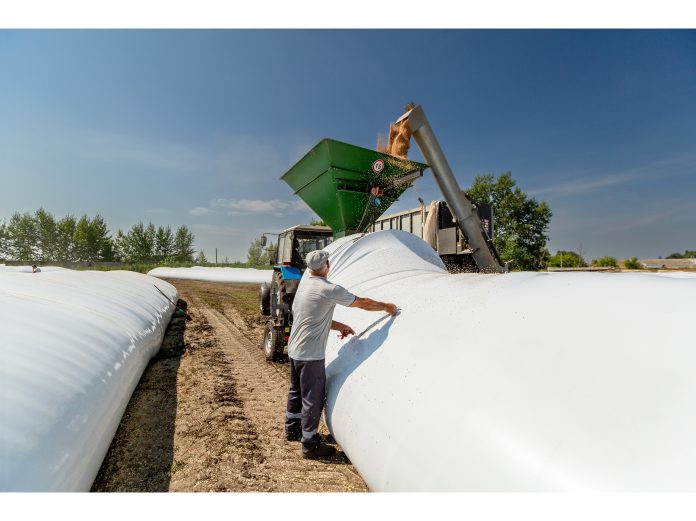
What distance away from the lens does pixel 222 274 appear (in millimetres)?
25391

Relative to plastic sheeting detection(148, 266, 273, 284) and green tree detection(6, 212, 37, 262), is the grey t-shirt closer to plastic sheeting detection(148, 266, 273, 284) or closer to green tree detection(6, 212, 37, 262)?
plastic sheeting detection(148, 266, 273, 284)

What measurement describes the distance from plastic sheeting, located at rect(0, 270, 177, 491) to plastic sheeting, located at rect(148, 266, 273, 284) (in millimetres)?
16398

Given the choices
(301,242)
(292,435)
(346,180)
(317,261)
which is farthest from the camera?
(301,242)

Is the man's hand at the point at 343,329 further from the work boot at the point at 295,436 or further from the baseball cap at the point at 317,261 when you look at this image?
the work boot at the point at 295,436

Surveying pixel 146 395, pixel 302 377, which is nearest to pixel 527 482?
pixel 302 377

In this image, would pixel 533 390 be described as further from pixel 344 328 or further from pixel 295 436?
pixel 295 436

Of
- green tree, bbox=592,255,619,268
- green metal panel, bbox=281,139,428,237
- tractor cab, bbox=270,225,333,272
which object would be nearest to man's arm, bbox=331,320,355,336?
green metal panel, bbox=281,139,428,237

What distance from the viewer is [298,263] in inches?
253

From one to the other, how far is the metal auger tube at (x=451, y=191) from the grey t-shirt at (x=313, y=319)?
10.4 ft

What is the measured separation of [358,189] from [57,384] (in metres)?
3.91

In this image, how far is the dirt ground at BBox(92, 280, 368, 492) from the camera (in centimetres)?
248

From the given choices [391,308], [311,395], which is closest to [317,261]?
[391,308]

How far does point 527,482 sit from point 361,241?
2678 millimetres

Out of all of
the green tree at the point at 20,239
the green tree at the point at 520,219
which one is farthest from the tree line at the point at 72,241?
the green tree at the point at 520,219
